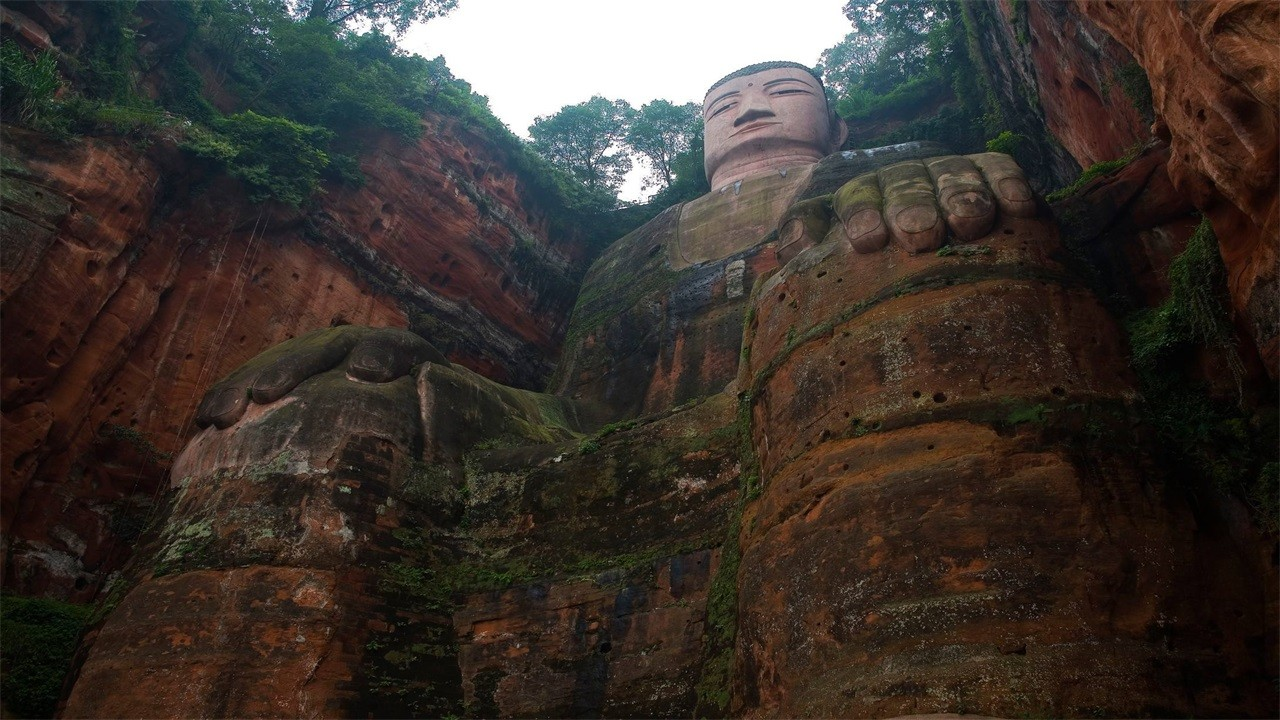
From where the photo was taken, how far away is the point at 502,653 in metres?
9.80

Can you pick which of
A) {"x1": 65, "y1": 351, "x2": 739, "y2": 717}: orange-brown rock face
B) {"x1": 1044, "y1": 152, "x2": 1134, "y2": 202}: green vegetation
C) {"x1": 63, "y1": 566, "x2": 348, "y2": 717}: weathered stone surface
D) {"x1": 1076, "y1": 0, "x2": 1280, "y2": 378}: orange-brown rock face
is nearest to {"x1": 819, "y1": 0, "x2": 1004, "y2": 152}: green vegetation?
{"x1": 1044, "y1": 152, "x2": 1134, "y2": 202}: green vegetation

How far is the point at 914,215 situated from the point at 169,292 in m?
11.1

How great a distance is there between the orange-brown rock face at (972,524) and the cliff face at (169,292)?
357 inches

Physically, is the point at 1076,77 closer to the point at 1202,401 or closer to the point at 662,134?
the point at 1202,401

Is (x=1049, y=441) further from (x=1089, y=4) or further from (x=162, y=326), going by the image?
(x=162, y=326)

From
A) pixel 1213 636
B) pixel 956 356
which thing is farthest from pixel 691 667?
pixel 1213 636

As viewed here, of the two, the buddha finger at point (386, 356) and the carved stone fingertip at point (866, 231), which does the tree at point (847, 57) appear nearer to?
the buddha finger at point (386, 356)

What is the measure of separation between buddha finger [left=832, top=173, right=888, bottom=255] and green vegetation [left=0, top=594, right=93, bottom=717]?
820 centimetres

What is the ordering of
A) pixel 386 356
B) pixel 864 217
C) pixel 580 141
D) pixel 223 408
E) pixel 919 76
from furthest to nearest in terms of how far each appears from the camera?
pixel 580 141 → pixel 919 76 → pixel 386 356 → pixel 223 408 → pixel 864 217

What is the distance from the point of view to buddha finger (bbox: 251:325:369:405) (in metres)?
11.0

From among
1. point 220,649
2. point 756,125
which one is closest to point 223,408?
point 220,649

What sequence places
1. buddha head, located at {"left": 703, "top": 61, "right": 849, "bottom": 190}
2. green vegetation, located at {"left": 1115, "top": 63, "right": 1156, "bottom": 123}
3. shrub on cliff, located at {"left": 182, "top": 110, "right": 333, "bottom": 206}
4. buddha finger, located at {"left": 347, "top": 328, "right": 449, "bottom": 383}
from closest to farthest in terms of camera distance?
green vegetation, located at {"left": 1115, "top": 63, "right": 1156, "bottom": 123}, buddha finger, located at {"left": 347, "top": 328, "right": 449, "bottom": 383}, shrub on cliff, located at {"left": 182, "top": 110, "right": 333, "bottom": 206}, buddha head, located at {"left": 703, "top": 61, "right": 849, "bottom": 190}

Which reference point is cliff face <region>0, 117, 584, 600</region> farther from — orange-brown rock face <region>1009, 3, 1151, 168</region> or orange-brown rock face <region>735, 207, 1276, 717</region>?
orange-brown rock face <region>1009, 3, 1151, 168</region>

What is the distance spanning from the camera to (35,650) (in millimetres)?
10102
